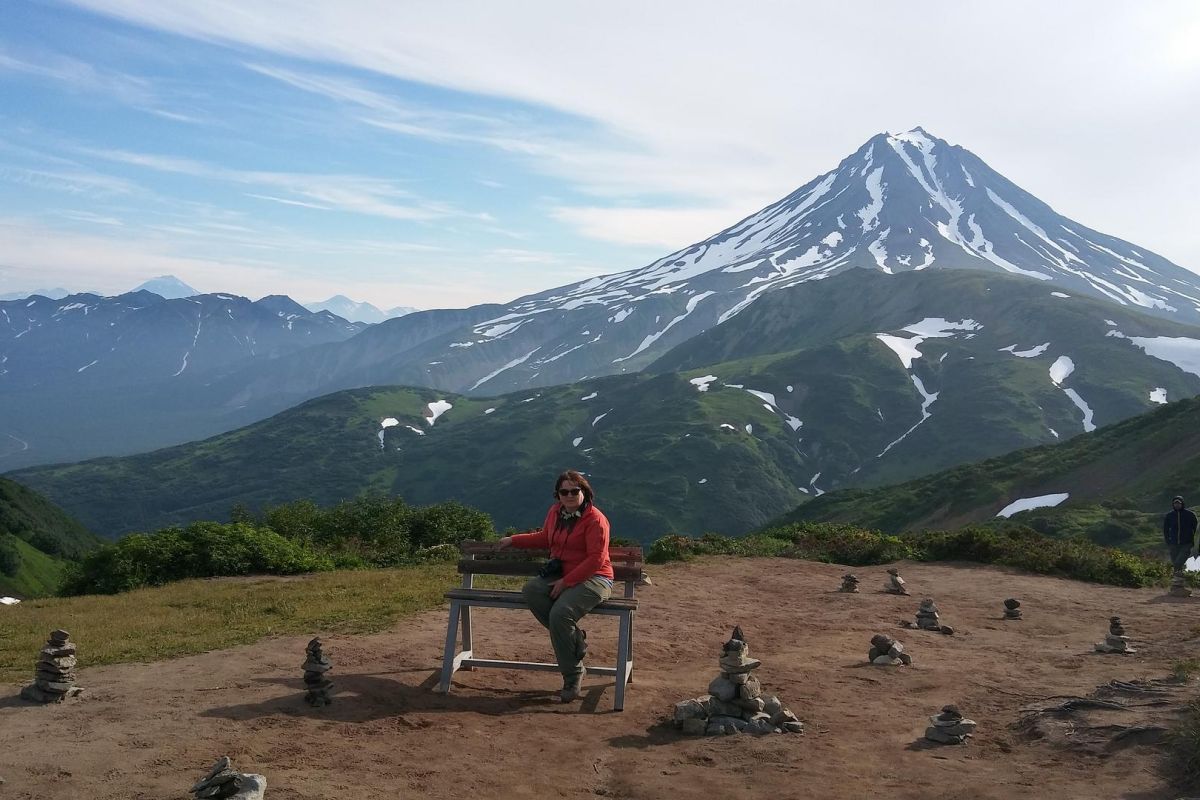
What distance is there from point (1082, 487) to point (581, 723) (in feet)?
168

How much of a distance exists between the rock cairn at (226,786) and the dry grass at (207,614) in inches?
191

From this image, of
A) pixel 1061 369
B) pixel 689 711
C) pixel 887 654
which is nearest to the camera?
pixel 689 711

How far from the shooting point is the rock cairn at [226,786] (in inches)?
251

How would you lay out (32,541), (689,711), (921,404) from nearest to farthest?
(689,711) < (32,541) < (921,404)

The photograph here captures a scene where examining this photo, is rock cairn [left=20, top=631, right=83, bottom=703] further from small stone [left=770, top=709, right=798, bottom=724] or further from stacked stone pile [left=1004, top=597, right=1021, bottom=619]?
stacked stone pile [left=1004, top=597, right=1021, bottom=619]

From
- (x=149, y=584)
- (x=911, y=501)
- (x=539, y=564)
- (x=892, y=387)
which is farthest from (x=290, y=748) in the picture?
(x=892, y=387)

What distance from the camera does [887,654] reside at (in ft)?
37.9

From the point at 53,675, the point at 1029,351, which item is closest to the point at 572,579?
the point at 53,675

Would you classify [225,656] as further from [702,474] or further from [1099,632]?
[702,474]

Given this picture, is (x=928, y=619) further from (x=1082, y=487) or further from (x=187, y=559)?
(x=1082, y=487)

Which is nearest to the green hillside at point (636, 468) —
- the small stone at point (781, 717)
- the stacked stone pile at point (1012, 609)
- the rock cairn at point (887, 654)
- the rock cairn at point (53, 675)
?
the stacked stone pile at point (1012, 609)

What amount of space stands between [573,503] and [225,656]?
497 cm

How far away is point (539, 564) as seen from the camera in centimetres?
1002

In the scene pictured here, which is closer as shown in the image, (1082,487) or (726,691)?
(726,691)
